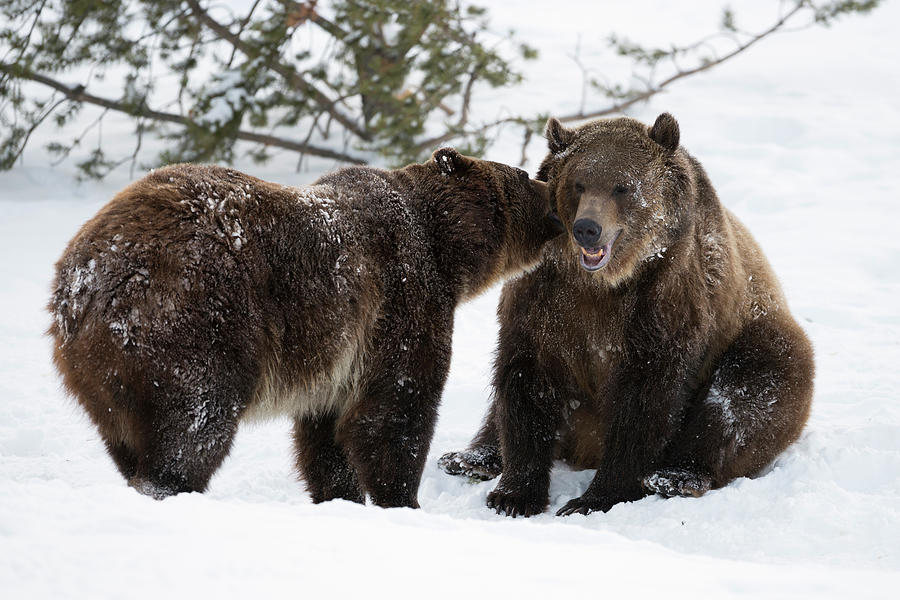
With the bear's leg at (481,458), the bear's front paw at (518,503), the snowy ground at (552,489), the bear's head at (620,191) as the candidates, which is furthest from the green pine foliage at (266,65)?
the bear's front paw at (518,503)

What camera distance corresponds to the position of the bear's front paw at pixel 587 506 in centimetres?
522

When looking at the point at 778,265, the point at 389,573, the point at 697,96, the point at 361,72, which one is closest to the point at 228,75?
the point at 361,72

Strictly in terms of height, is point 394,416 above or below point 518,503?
above

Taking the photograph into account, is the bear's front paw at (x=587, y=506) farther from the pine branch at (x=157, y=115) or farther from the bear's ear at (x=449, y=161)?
the pine branch at (x=157, y=115)

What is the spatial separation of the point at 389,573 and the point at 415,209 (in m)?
2.68

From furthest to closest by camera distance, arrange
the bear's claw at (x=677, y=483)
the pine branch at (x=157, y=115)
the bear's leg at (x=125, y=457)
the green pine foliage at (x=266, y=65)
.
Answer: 1. the pine branch at (x=157, y=115)
2. the green pine foliage at (x=266, y=65)
3. the bear's claw at (x=677, y=483)
4. the bear's leg at (x=125, y=457)

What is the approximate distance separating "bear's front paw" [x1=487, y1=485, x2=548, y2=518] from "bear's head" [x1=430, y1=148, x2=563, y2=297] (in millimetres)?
1136

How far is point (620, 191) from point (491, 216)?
2.47ft

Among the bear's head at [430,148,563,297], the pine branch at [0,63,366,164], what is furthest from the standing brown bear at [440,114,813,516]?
the pine branch at [0,63,366,164]

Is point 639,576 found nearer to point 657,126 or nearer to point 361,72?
point 657,126

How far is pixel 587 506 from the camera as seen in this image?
5250mm

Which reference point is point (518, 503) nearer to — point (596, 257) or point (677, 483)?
point (677, 483)

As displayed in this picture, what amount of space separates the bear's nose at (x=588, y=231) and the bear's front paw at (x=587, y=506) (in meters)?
1.38

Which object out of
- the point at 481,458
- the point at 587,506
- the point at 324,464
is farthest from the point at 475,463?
the point at 324,464
